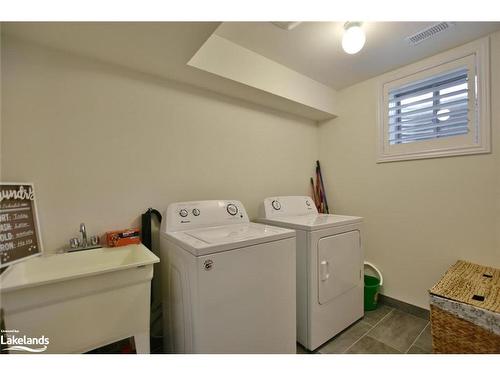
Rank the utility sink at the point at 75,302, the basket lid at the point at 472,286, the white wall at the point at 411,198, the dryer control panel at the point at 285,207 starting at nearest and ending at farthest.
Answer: the utility sink at the point at 75,302 < the basket lid at the point at 472,286 < the white wall at the point at 411,198 < the dryer control panel at the point at 285,207

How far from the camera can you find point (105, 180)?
58.5 inches

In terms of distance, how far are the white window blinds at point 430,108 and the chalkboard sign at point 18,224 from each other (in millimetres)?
2905

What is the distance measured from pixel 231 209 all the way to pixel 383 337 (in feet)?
5.29

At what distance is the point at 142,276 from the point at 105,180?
77 centimetres

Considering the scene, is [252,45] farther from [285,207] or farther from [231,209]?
[285,207]

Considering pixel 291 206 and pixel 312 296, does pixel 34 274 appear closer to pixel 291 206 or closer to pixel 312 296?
→ pixel 312 296

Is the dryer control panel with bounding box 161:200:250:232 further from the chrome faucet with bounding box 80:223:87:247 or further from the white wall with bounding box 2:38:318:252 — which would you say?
the chrome faucet with bounding box 80:223:87:247

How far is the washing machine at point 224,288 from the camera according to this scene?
1121mm

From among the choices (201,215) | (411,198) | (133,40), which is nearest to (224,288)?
(201,215)

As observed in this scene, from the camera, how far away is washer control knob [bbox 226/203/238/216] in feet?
5.88

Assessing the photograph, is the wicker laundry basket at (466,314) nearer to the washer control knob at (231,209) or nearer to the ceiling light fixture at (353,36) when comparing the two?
the washer control knob at (231,209)

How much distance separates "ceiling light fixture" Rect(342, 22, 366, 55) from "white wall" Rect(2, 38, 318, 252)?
0.98 meters

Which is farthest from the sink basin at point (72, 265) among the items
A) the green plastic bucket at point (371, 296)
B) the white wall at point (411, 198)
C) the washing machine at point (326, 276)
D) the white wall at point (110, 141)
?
the white wall at point (411, 198)
